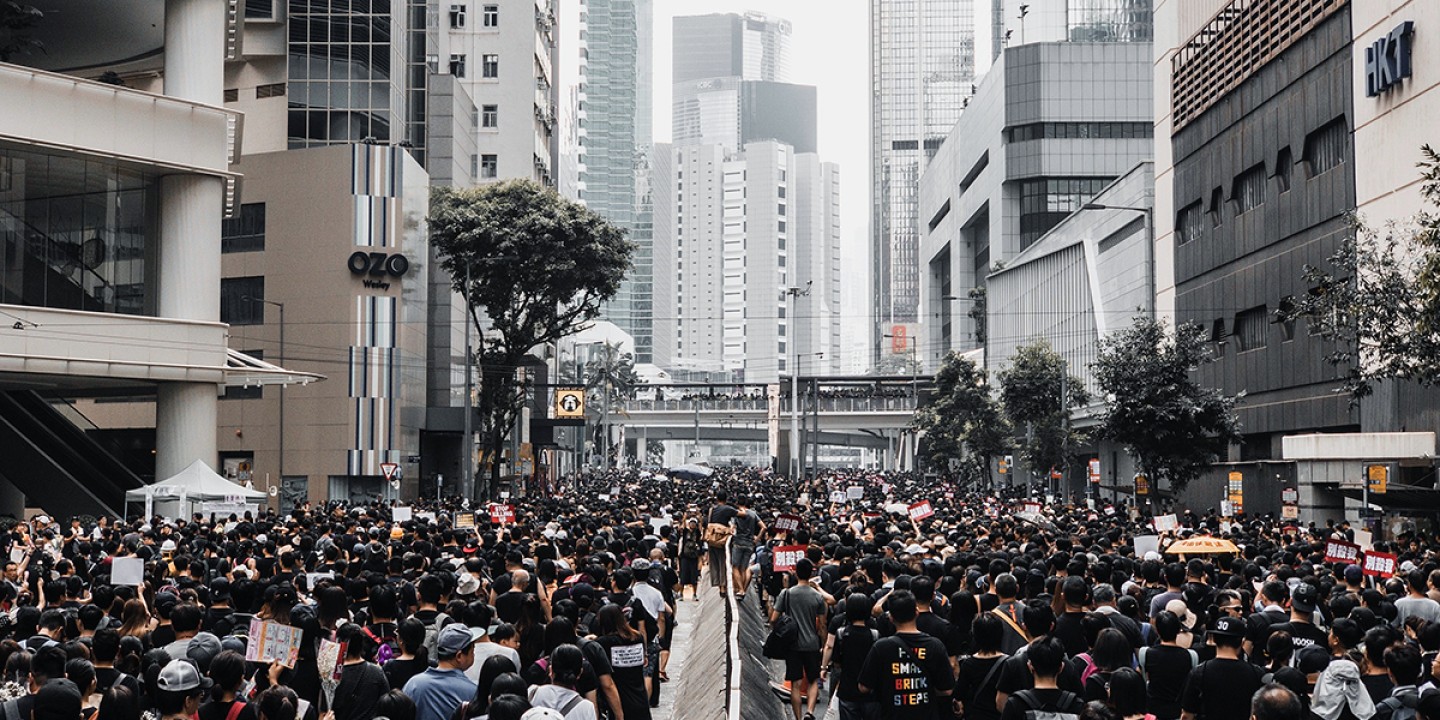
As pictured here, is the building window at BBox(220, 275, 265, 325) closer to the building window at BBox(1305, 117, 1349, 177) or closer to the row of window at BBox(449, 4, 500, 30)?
the row of window at BBox(449, 4, 500, 30)

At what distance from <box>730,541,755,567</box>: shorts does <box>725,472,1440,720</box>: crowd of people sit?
584 cm

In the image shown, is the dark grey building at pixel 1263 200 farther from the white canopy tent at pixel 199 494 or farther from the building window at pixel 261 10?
the building window at pixel 261 10

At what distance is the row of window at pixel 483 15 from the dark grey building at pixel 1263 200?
45.9 meters

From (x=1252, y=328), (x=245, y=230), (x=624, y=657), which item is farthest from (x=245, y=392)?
(x=624, y=657)

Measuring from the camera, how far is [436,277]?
6862 cm

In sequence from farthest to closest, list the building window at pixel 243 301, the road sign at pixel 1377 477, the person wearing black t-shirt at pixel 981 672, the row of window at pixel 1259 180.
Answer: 1. the building window at pixel 243 301
2. the row of window at pixel 1259 180
3. the road sign at pixel 1377 477
4. the person wearing black t-shirt at pixel 981 672

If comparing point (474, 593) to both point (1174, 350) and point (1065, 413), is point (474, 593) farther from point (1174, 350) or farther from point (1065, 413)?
point (1065, 413)

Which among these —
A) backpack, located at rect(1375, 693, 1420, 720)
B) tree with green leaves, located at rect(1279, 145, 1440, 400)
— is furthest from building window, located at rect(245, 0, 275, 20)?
backpack, located at rect(1375, 693, 1420, 720)

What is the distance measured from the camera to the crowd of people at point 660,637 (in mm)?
8867

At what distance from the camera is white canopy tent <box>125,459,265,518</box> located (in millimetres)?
34531

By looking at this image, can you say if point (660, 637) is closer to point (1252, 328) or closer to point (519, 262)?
point (1252, 328)

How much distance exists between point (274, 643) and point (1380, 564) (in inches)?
480

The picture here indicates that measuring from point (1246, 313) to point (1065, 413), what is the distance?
28.1ft

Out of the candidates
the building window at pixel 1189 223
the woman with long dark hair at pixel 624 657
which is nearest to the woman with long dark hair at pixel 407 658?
the woman with long dark hair at pixel 624 657
